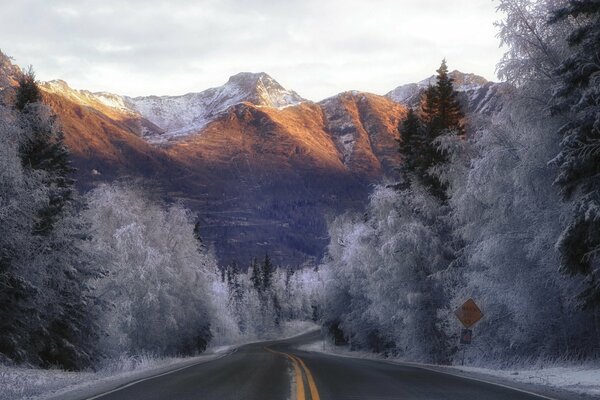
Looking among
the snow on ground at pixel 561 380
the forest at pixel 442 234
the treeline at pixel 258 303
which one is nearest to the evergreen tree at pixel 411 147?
the forest at pixel 442 234

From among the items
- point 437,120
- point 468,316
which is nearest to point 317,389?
point 468,316

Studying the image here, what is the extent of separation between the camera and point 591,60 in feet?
46.7

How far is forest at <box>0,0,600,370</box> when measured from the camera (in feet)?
52.1

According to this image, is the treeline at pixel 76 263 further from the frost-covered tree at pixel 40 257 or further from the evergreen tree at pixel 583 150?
the evergreen tree at pixel 583 150

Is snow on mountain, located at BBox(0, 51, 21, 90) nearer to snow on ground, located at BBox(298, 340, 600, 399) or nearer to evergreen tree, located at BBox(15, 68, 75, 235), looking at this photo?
evergreen tree, located at BBox(15, 68, 75, 235)

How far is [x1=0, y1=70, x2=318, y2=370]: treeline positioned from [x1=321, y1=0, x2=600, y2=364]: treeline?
1470 centimetres

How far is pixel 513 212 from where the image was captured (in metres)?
20.7

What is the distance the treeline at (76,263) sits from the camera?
61.2 feet

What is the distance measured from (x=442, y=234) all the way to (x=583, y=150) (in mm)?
17845

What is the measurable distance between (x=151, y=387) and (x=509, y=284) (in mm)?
13266

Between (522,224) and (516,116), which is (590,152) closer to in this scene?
(516,116)

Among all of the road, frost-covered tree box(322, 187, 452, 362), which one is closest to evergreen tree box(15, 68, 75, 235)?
the road

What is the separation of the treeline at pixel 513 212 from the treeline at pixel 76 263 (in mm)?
14702

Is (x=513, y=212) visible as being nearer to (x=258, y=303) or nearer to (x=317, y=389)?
(x=317, y=389)
